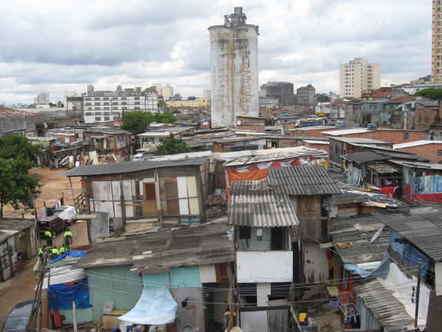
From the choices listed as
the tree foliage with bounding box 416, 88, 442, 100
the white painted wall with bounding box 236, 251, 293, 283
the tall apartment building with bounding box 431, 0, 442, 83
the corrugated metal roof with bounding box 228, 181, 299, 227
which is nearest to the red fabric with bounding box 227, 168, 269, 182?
the corrugated metal roof with bounding box 228, 181, 299, 227

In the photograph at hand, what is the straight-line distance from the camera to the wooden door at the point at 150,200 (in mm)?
17875

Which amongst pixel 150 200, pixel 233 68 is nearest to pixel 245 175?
pixel 150 200

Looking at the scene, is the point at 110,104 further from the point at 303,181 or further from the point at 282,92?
the point at 303,181

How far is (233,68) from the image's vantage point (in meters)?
63.2

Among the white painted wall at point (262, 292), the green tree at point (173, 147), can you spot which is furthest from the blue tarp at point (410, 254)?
the green tree at point (173, 147)

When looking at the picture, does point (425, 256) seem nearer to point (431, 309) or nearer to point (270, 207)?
point (431, 309)

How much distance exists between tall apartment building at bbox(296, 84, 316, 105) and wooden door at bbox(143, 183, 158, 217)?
412 feet

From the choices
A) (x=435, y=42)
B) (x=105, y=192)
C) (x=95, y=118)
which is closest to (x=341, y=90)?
(x=435, y=42)

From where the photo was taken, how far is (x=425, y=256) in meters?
10.3

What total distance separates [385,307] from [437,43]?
96.2m

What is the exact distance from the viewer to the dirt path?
15.5 metres

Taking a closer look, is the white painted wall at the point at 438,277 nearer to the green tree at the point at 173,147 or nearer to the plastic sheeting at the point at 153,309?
the plastic sheeting at the point at 153,309

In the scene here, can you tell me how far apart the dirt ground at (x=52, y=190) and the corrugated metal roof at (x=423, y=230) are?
2474 centimetres

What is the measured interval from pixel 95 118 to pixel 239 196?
10451cm
